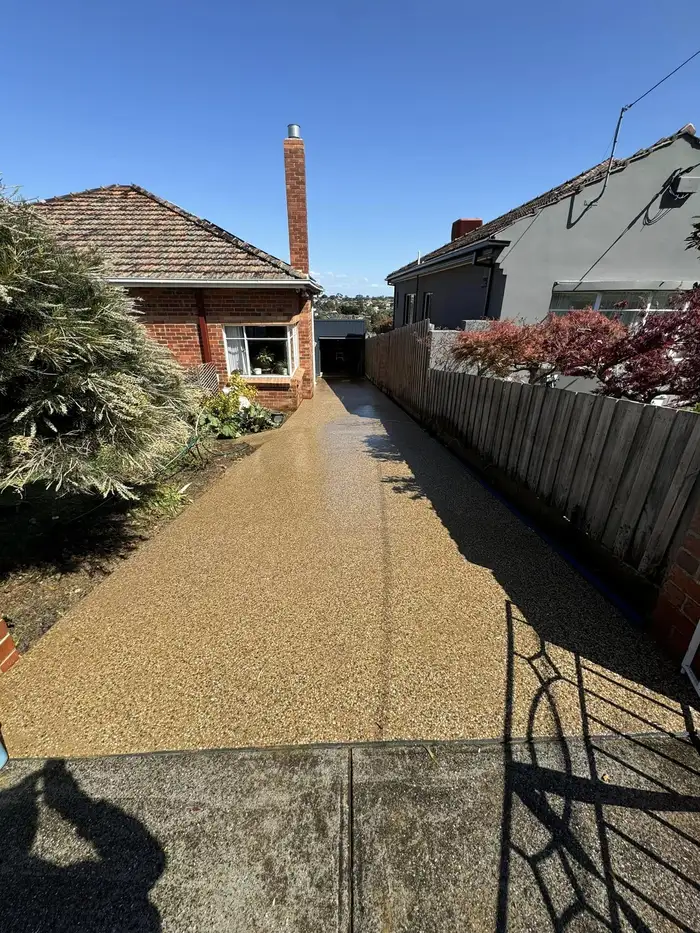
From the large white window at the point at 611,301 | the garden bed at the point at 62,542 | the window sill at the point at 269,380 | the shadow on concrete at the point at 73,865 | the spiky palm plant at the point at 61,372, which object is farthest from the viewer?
the window sill at the point at 269,380

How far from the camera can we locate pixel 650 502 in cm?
269

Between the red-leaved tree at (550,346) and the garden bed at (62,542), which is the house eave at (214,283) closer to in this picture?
the red-leaved tree at (550,346)

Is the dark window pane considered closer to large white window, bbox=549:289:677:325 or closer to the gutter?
the gutter

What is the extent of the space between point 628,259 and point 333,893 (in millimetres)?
12064

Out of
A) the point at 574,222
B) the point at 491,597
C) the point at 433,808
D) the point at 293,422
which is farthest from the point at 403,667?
the point at 574,222

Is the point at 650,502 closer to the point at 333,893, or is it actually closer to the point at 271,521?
the point at 333,893

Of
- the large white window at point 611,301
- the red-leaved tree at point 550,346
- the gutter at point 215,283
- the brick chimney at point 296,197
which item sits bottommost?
the red-leaved tree at point 550,346

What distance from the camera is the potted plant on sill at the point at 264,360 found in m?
9.69

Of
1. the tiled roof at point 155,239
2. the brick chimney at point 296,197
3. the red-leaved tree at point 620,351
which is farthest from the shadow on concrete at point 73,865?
the brick chimney at point 296,197

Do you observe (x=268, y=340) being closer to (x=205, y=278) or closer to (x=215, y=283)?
(x=215, y=283)

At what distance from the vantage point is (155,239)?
9.23 meters

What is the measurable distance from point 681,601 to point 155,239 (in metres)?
11.7

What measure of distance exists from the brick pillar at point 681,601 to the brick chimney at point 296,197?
425 inches

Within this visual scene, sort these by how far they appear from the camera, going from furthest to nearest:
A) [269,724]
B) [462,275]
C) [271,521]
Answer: [462,275] < [271,521] < [269,724]
